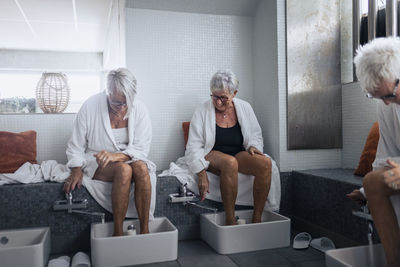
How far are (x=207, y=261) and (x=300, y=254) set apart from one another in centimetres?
57

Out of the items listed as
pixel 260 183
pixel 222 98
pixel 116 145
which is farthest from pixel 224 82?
pixel 116 145

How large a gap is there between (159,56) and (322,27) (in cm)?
140

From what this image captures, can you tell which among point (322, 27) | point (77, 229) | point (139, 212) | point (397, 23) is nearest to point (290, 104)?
point (322, 27)

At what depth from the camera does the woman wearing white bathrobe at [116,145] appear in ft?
7.04

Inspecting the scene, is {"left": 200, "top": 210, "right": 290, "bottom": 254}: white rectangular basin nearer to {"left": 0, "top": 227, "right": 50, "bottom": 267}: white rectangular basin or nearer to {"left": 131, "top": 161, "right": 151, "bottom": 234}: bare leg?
{"left": 131, "top": 161, "right": 151, "bottom": 234}: bare leg

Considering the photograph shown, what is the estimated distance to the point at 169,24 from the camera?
3.09 m

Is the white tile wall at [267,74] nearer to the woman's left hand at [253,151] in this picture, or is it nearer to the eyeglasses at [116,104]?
the woman's left hand at [253,151]

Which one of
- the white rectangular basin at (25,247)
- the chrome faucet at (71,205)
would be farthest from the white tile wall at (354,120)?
the white rectangular basin at (25,247)

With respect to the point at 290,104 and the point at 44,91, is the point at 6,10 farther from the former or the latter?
the point at 290,104

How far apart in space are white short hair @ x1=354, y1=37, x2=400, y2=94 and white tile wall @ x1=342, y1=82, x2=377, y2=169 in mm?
1215

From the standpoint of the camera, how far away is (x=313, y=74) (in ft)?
9.48

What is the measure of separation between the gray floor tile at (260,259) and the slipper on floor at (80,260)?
2.74 ft

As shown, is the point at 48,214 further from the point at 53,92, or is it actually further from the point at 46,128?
the point at 53,92

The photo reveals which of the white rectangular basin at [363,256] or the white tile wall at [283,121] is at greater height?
the white tile wall at [283,121]
